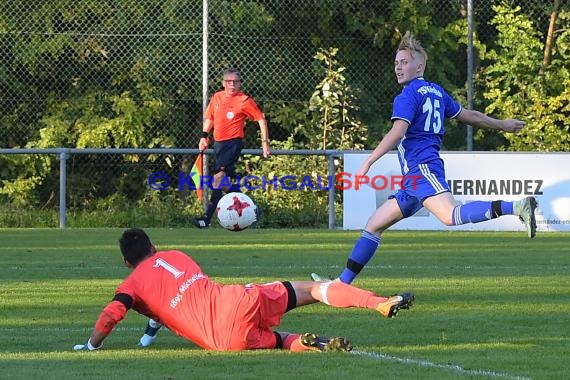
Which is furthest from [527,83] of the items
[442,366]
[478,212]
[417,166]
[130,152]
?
[442,366]

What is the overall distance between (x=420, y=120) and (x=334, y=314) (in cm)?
156

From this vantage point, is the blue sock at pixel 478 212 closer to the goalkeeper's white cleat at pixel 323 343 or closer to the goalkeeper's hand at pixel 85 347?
the goalkeeper's white cleat at pixel 323 343

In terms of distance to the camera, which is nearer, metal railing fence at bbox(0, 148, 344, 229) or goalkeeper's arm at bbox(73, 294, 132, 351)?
goalkeeper's arm at bbox(73, 294, 132, 351)

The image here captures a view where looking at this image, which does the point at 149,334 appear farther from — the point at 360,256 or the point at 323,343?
the point at 360,256

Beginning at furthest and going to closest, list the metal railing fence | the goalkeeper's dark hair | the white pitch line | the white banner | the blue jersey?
the metal railing fence
the white banner
the blue jersey
the goalkeeper's dark hair
the white pitch line

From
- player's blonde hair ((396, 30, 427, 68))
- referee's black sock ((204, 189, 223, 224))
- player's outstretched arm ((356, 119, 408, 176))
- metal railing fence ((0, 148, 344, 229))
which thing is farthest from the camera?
metal railing fence ((0, 148, 344, 229))

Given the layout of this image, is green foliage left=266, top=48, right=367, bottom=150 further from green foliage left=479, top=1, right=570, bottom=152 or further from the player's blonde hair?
the player's blonde hair

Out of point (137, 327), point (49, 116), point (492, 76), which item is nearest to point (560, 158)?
point (492, 76)

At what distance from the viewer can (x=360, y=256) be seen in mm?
9789

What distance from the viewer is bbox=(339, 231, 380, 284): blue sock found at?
9742mm

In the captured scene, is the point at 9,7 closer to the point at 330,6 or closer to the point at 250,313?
the point at 330,6

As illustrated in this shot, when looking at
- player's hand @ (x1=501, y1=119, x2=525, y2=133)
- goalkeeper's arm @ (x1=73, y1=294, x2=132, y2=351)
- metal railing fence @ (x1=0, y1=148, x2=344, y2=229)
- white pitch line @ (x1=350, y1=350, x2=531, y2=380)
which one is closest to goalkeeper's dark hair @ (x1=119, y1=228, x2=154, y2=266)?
goalkeeper's arm @ (x1=73, y1=294, x2=132, y2=351)

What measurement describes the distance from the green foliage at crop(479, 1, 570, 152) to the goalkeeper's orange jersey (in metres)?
16.5

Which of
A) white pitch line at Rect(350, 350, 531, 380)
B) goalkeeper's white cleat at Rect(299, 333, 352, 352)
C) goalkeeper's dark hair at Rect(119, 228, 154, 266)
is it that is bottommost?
white pitch line at Rect(350, 350, 531, 380)
